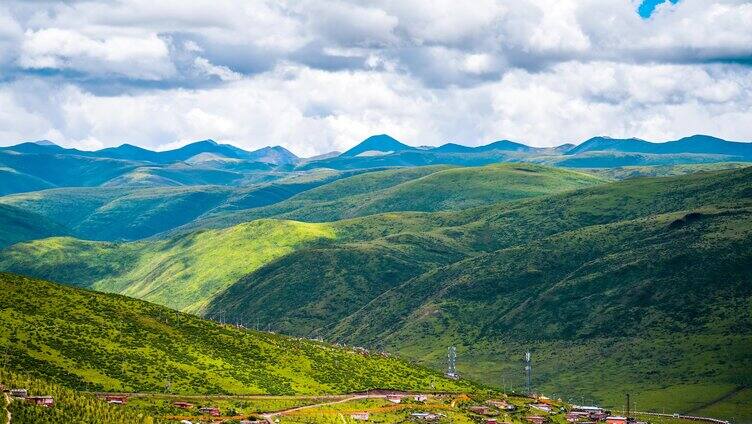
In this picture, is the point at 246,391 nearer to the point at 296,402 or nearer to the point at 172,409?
the point at 296,402

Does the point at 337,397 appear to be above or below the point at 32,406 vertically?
below

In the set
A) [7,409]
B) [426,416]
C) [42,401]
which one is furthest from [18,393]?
[426,416]

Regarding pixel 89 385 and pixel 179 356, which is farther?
pixel 179 356

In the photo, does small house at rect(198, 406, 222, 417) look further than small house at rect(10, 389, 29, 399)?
Yes

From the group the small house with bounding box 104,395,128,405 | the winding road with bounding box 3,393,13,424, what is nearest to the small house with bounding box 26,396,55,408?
the winding road with bounding box 3,393,13,424

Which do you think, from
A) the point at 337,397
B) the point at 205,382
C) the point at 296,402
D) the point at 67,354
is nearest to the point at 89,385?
the point at 67,354

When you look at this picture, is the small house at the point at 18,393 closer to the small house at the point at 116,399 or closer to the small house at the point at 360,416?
the small house at the point at 116,399

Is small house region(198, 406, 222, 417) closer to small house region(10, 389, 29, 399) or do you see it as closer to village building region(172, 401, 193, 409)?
village building region(172, 401, 193, 409)

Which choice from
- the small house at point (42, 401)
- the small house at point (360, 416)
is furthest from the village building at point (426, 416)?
the small house at point (42, 401)

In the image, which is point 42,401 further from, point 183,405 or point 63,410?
point 183,405
